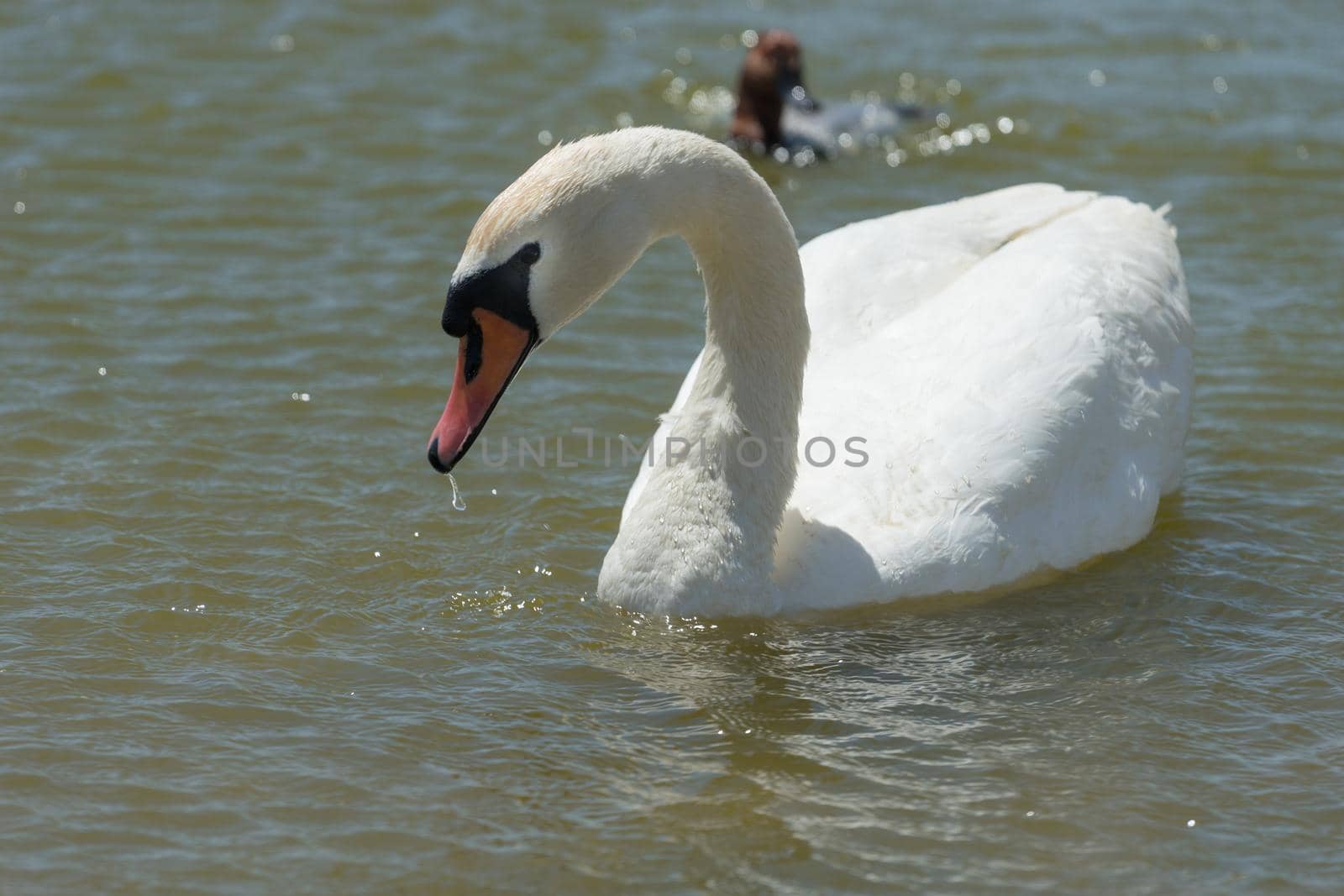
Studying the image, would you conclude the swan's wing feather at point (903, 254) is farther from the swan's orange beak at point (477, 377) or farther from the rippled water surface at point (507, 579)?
the swan's orange beak at point (477, 377)

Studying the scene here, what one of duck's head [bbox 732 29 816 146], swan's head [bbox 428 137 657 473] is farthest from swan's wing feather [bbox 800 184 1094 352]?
duck's head [bbox 732 29 816 146]

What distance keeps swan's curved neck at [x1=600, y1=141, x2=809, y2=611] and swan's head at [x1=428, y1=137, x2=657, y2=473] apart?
0.36 m

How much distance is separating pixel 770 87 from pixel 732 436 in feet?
21.7

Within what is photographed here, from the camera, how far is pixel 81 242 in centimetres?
1034

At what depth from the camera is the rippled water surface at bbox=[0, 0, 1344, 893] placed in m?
5.36

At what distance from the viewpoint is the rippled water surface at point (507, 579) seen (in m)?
5.36

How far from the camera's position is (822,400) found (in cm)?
717

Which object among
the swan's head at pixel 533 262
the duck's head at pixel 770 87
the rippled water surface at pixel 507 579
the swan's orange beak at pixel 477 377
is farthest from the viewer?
the duck's head at pixel 770 87

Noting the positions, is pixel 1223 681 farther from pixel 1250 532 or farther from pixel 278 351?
pixel 278 351

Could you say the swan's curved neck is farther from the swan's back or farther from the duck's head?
the duck's head

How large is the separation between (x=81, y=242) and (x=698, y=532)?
5.45 m

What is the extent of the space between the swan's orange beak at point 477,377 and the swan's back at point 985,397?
1.25m

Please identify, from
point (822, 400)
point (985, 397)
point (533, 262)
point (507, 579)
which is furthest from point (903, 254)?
point (533, 262)

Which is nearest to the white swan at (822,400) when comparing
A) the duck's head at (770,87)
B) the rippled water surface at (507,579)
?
the rippled water surface at (507,579)
